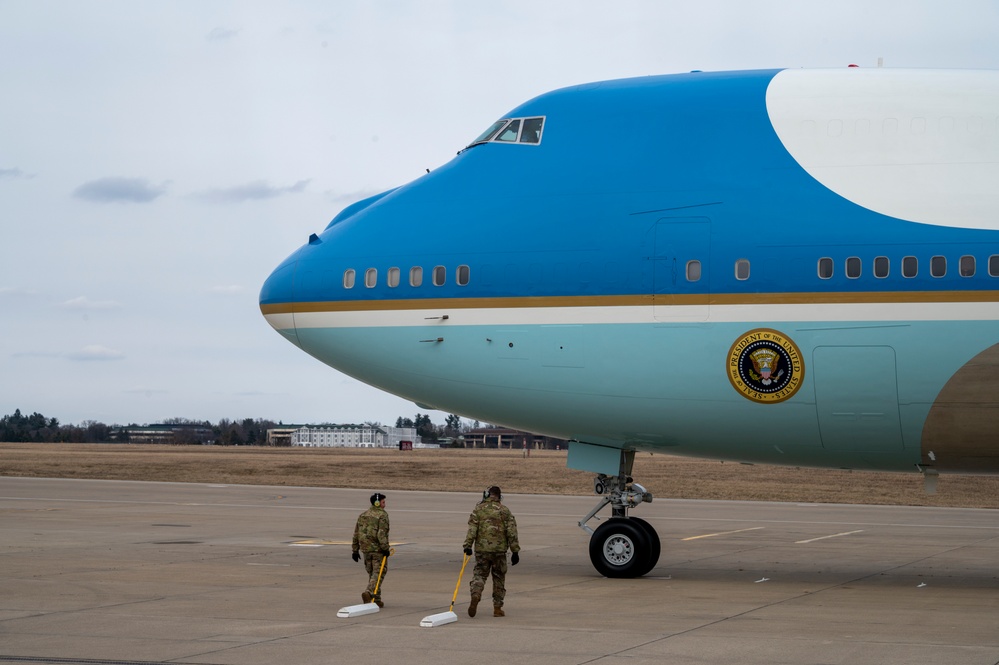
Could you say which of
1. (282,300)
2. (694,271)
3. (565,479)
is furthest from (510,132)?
(565,479)

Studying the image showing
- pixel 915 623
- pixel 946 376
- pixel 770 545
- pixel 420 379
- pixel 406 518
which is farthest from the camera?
pixel 406 518

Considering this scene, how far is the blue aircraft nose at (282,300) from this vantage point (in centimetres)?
1898

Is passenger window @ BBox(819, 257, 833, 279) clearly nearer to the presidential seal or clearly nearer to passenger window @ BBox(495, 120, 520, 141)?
the presidential seal

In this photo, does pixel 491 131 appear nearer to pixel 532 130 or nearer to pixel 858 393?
pixel 532 130

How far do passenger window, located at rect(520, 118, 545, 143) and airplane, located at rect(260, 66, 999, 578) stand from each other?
39mm

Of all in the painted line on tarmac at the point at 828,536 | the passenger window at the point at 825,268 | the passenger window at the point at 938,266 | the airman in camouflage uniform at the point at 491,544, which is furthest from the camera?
the painted line on tarmac at the point at 828,536

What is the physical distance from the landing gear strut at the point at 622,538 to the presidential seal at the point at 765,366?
2745mm

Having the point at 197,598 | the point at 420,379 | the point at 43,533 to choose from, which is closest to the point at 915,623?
the point at 420,379

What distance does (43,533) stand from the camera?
88.4 feet

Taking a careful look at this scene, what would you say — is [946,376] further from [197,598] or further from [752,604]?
[197,598]

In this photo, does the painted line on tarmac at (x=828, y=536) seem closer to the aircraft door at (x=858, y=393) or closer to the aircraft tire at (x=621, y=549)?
the aircraft tire at (x=621, y=549)

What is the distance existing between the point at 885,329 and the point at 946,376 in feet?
3.48

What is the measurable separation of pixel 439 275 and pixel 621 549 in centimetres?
531

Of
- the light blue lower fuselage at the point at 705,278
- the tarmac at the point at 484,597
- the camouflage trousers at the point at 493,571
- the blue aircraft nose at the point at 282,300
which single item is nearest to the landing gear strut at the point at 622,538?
the tarmac at the point at 484,597
